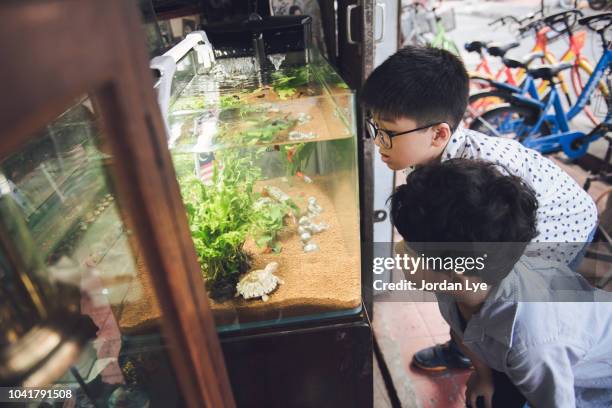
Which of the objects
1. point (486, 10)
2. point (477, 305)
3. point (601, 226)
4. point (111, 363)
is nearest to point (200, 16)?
point (111, 363)

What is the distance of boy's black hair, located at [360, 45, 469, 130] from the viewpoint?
4.22 ft

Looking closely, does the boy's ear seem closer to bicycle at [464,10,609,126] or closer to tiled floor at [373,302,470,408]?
tiled floor at [373,302,470,408]

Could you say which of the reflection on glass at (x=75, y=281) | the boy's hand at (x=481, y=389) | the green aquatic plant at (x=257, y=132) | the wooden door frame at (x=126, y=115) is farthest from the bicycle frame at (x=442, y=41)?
the wooden door frame at (x=126, y=115)

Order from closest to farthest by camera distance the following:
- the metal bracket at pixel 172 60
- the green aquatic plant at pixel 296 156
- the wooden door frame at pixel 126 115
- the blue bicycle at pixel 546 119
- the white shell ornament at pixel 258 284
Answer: the wooden door frame at pixel 126 115 → the metal bracket at pixel 172 60 → the white shell ornament at pixel 258 284 → the green aquatic plant at pixel 296 156 → the blue bicycle at pixel 546 119

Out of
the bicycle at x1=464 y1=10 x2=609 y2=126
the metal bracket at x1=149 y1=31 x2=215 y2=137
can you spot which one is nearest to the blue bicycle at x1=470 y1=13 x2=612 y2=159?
the bicycle at x1=464 y1=10 x2=609 y2=126

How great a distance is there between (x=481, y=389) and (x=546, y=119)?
362cm

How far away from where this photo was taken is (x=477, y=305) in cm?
111

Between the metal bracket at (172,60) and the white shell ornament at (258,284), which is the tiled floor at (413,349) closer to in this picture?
the white shell ornament at (258,284)

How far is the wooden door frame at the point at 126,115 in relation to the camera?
0.29m

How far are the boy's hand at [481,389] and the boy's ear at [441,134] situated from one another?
2.60 feet

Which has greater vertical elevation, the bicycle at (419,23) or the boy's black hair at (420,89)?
the boy's black hair at (420,89)

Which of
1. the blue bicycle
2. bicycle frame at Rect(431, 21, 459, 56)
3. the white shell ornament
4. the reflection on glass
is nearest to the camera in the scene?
the reflection on glass

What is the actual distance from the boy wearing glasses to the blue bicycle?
2.49 metres

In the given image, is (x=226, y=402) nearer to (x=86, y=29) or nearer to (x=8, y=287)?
(x=8, y=287)
